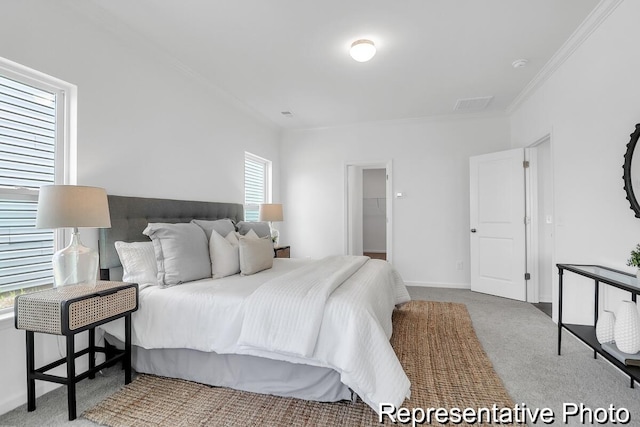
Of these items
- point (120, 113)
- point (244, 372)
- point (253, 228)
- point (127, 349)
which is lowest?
point (244, 372)

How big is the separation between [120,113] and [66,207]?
1.12 metres

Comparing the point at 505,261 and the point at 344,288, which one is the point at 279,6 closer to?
the point at 344,288

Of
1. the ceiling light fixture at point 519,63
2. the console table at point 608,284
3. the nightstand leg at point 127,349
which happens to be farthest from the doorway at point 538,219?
the nightstand leg at point 127,349

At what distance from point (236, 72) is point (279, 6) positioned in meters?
1.24

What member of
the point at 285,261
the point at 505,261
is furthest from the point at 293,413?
the point at 505,261

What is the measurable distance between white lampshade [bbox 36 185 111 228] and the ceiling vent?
427 centimetres

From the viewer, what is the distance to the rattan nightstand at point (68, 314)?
5.77 ft

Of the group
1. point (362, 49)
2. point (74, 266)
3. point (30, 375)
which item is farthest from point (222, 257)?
point (362, 49)

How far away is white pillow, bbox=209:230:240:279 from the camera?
8.90 feet

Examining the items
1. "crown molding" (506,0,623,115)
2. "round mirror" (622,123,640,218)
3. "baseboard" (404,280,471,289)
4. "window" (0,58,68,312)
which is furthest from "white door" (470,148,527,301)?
"window" (0,58,68,312)

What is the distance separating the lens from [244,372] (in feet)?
6.95

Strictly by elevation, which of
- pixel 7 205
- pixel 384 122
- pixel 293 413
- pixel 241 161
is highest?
pixel 384 122

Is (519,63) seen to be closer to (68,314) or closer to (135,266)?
(135,266)

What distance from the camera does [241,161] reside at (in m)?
4.50
